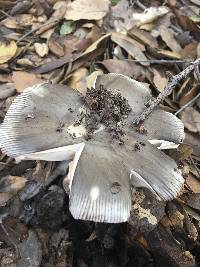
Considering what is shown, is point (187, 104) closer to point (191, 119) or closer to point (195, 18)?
point (191, 119)

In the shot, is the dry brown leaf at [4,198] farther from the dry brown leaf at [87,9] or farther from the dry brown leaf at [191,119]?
the dry brown leaf at [87,9]

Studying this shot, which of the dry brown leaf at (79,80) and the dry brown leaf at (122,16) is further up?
the dry brown leaf at (122,16)

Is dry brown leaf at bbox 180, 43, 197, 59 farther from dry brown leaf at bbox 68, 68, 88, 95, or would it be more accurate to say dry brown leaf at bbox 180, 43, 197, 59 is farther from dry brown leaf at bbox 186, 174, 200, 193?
dry brown leaf at bbox 186, 174, 200, 193

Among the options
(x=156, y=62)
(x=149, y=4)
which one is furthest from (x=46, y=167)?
(x=149, y=4)

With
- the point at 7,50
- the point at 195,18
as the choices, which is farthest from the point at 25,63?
the point at 195,18

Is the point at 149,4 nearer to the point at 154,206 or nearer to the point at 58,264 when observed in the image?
the point at 154,206

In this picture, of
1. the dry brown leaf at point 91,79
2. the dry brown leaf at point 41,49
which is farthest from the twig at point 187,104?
the dry brown leaf at point 41,49

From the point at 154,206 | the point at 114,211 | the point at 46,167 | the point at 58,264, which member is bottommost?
the point at 58,264
